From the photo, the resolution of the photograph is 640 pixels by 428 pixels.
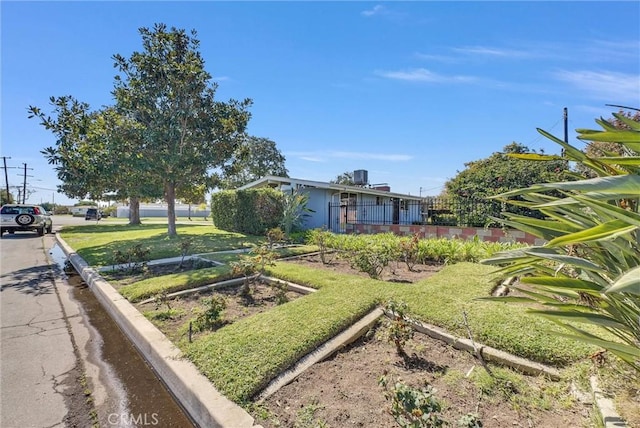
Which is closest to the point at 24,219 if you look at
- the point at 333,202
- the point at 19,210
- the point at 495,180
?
the point at 19,210

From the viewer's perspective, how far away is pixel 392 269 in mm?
6828

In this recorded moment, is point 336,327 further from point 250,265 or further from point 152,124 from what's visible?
point 152,124

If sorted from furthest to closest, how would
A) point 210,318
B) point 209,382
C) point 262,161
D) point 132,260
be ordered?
point 262,161
point 132,260
point 210,318
point 209,382

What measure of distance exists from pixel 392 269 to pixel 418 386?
4309 mm

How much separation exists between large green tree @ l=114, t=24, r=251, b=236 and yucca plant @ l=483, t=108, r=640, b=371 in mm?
12792

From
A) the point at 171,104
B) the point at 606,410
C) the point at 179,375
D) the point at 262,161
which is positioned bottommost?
the point at 179,375

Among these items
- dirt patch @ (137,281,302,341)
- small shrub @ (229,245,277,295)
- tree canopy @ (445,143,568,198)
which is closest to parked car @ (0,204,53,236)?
dirt patch @ (137,281,302,341)

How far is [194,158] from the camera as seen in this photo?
1303cm

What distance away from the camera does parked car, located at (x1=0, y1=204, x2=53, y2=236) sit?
54.1 feet

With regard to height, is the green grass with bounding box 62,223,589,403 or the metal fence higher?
the metal fence

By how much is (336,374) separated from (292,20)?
30.1ft

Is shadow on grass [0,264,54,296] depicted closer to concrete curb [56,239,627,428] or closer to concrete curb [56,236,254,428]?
concrete curb [56,236,254,428]

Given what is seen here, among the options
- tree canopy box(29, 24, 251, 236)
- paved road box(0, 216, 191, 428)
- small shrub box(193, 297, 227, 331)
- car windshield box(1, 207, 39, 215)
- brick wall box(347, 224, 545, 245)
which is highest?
tree canopy box(29, 24, 251, 236)

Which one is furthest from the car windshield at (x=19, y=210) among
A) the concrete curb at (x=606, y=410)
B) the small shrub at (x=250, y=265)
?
the concrete curb at (x=606, y=410)
